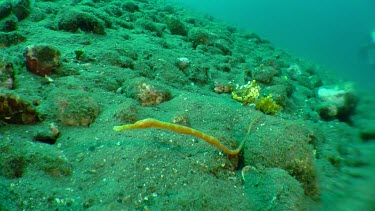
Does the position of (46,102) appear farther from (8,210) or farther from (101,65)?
(8,210)

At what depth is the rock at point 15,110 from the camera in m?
3.51

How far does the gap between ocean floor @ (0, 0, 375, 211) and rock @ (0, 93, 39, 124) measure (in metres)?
0.01

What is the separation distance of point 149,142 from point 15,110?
6.35 ft

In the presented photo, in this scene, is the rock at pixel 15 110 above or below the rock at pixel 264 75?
below

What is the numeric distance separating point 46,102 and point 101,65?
183 centimetres

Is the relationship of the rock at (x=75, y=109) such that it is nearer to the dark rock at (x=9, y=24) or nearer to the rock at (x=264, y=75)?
the dark rock at (x=9, y=24)

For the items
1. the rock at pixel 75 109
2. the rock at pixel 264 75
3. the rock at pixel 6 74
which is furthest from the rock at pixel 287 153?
the rock at pixel 6 74

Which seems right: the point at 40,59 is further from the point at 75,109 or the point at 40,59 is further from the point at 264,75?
the point at 264,75

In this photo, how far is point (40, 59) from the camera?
16.1ft

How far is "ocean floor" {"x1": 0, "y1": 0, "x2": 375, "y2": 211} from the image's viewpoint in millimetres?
1860

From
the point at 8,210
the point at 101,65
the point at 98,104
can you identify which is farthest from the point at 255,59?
the point at 8,210

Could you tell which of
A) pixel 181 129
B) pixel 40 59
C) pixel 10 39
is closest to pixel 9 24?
pixel 10 39

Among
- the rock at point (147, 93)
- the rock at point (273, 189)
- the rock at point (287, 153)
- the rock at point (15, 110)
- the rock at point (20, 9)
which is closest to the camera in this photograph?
Result: the rock at point (273, 189)

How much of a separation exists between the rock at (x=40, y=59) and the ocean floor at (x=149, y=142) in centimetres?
2
